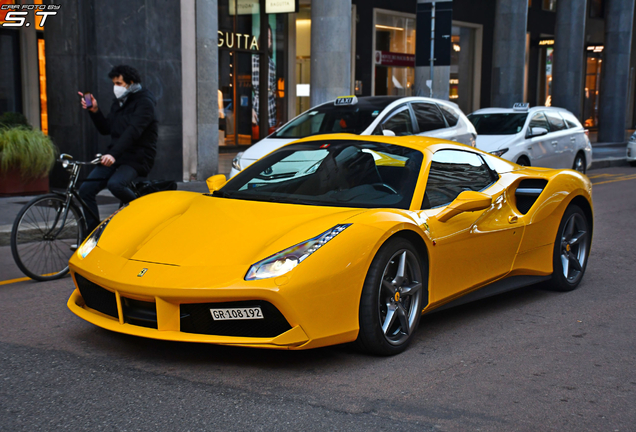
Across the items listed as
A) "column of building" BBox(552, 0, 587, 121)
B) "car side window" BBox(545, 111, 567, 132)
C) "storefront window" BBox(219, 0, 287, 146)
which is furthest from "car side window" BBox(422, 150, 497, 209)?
"column of building" BBox(552, 0, 587, 121)

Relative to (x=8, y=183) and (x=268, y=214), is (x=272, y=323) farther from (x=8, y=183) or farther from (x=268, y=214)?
(x=8, y=183)

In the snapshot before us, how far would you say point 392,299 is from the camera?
4242 mm

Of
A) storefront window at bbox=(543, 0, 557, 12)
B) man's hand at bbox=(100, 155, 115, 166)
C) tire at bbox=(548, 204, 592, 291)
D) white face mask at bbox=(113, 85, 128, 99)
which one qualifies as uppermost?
storefront window at bbox=(543, 0, 557, 12)

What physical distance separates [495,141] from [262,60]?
34.3ft

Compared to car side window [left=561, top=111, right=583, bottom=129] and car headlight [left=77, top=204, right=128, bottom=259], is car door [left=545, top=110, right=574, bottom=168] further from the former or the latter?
car headlight [left=77, top=204, right=128, bottom=259]

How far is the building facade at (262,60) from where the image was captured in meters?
12.5

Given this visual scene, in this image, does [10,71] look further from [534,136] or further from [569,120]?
[569,120]

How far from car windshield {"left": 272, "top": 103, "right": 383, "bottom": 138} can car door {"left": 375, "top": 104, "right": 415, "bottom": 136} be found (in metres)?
0.18

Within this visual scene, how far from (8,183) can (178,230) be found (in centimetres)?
747

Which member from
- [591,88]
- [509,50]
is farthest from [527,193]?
[591,88]

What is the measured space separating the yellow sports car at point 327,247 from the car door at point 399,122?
15.9 feet

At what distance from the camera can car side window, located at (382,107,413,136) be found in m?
→ 10.7

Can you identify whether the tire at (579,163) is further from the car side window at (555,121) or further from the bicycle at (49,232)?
the bicycle at (49,232)

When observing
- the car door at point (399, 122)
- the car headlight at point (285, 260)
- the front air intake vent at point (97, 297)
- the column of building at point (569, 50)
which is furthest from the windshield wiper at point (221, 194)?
the column of building at point (569, 50)
